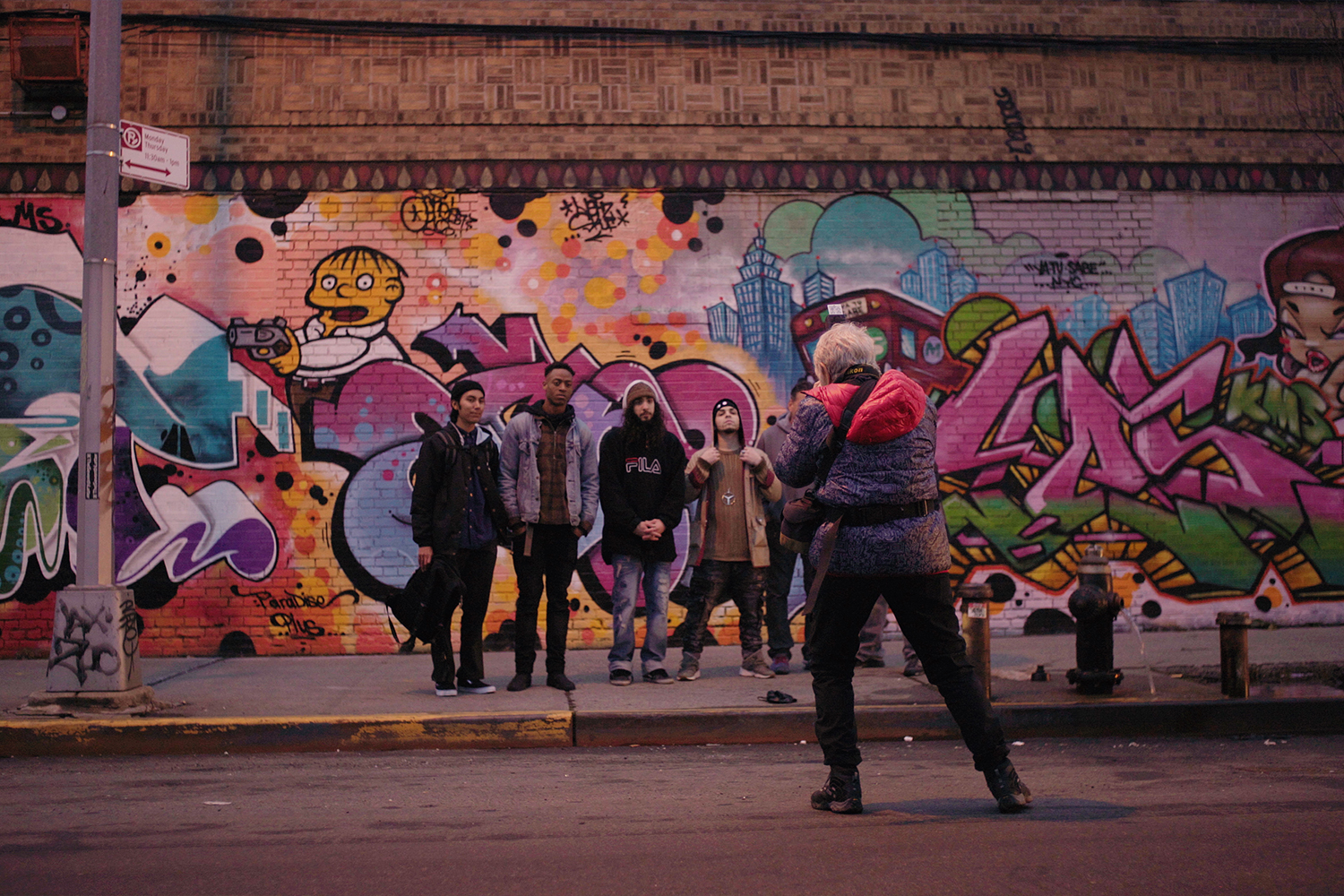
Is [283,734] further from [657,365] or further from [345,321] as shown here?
[657,365]

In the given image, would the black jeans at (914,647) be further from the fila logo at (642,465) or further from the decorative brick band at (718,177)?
the decorative brick band at (718,177)

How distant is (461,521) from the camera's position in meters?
7.22

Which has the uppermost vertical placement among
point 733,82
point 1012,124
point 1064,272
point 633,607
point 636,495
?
point 733,82

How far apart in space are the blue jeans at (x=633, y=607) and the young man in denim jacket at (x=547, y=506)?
0.35 m

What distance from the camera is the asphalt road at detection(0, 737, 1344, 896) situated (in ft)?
12.3

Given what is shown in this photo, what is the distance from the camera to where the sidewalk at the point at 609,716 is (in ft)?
20.7

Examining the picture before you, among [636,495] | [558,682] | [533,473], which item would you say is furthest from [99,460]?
[636,495]

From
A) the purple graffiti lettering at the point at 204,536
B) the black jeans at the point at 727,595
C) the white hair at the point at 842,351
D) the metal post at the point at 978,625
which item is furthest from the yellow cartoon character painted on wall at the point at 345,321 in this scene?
the white hair at the point at 842,351

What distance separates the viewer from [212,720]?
6363mm

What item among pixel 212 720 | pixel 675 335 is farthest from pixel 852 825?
pixel 675 335

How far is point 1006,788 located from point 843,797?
651 mm

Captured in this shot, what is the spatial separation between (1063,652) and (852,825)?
→ 4957mm

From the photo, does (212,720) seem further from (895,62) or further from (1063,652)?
(895,62)

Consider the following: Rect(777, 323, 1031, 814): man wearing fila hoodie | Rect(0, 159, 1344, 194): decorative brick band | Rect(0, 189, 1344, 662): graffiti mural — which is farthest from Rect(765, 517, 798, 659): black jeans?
Rect(0, 159, 1344, 194): decorative brick band
